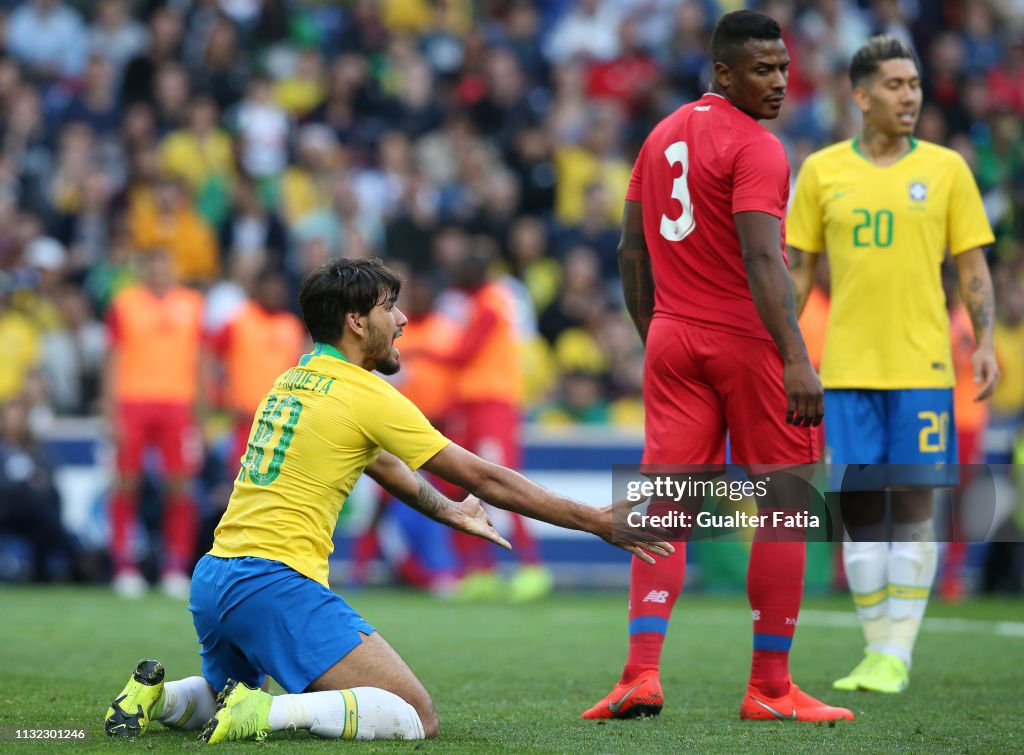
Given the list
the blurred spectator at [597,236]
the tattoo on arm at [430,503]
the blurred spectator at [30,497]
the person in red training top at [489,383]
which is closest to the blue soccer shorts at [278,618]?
the tattoo on arm at [430,503]

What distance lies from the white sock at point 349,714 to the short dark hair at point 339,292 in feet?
3.82

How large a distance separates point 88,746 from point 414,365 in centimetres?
851

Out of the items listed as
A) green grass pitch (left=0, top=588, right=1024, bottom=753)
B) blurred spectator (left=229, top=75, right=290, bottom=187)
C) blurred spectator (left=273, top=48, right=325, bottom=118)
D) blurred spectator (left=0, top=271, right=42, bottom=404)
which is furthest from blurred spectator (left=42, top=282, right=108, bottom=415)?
blurred spectator (left=273, top=48, right=325, bottom=118)

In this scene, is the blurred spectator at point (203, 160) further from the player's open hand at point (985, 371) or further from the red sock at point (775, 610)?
the red sock at point (775, 610)

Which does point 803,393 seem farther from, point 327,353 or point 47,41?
point 47,41

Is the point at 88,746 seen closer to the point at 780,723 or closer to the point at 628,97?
Result: the point at 780,723

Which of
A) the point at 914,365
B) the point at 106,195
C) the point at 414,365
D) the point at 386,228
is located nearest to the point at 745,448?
the point at 914,365

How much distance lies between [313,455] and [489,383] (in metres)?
7.66

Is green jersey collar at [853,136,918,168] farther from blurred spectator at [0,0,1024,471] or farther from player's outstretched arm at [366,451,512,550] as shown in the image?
blurred spectator at [0,0,1024,471]

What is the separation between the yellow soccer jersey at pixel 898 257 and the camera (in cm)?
693

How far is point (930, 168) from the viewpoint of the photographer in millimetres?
6996

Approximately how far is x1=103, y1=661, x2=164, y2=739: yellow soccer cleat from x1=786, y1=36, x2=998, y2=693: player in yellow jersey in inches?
124

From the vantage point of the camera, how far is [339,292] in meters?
5.31

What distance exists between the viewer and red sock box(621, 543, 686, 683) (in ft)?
19.0
